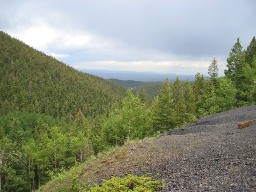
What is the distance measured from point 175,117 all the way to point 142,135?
20.2 feet

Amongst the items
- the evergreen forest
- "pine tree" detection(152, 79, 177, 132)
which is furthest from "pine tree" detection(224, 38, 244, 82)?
"pine tree" detection(152, 79, 177, 132)

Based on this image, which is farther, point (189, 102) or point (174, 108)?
point (189, 102)

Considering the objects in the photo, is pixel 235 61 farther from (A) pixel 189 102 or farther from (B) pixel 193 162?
(B) pixel 193 162

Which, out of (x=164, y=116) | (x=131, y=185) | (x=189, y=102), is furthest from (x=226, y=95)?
(x=131, y=185)

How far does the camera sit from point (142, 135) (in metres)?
47.7

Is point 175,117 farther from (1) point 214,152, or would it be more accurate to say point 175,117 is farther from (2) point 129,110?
(1) point 214,152

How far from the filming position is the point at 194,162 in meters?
17.5

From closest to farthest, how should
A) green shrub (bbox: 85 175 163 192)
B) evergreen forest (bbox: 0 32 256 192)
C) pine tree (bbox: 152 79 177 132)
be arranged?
green shrub (bbox: 85 175 163 192)
evergreen forest (bbox: 0 32 256 192)
pine tree (bbox: 152 79 177 132)

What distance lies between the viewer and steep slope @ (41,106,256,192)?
14.1 m

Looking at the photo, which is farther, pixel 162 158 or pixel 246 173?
pixel 162 158

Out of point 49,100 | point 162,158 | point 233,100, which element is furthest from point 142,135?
point 49,100

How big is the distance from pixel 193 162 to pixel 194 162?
0.19 feet

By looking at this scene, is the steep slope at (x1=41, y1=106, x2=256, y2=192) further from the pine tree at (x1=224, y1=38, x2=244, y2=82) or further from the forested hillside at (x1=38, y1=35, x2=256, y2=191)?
the pine tree at (x1=224, y1=38, x2=244, y2=82)

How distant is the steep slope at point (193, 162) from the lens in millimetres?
14102
